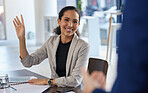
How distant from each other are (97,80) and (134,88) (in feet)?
0.68

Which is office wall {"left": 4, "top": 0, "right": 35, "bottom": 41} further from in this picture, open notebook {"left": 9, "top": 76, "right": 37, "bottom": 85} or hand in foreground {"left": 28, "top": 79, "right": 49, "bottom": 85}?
hand in foreground {"left": 28, "top": 79, "right": 49, "bottom": 85}


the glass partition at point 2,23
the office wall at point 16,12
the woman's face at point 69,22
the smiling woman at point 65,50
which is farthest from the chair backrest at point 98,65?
the glass partition at point 2,23

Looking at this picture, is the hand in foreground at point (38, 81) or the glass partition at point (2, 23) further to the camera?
the glass partition at point (2, 23)

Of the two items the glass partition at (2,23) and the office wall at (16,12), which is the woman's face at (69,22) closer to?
the office wall at (16,12)

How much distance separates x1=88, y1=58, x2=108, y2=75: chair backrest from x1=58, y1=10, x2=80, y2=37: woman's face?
0.33 meters

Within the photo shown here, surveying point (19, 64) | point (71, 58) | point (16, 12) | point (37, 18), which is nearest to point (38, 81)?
point (71, 58)

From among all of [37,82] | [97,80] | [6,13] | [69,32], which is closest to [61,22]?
[69,32]

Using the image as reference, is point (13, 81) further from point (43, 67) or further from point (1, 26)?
point (1, 26)

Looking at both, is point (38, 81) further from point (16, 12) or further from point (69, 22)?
point (16, 12)

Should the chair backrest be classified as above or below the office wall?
below

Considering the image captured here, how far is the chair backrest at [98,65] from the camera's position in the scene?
1863 millimetres

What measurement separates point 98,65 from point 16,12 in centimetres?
745

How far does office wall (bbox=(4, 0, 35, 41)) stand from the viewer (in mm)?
8789

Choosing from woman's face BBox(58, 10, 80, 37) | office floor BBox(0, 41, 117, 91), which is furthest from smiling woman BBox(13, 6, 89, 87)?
office floor BBox(0, 41, 117, 91)
